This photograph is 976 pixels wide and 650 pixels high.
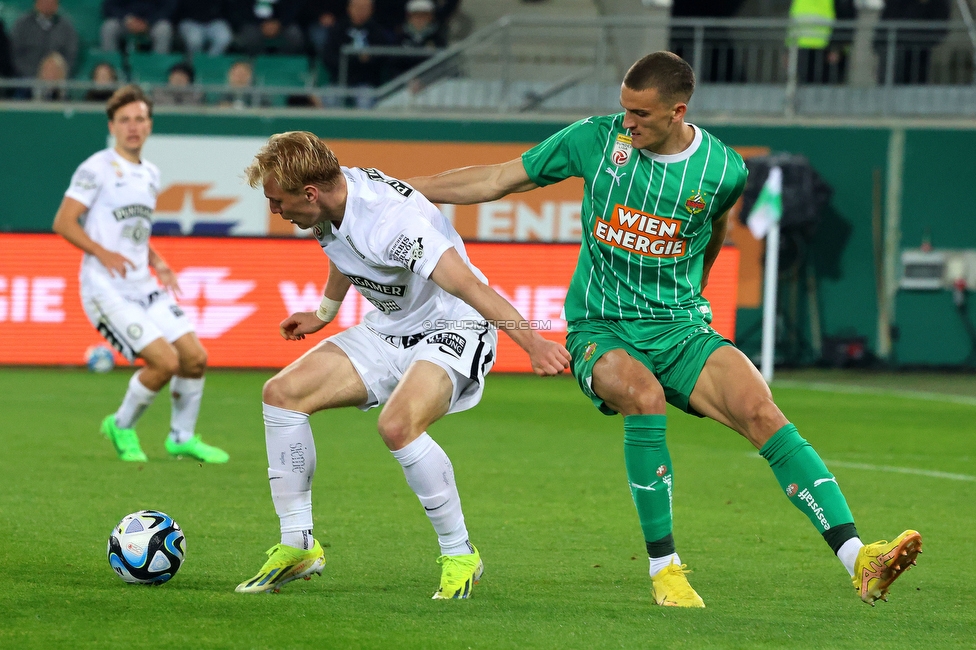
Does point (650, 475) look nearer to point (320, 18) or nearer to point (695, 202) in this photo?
point (695, 202)

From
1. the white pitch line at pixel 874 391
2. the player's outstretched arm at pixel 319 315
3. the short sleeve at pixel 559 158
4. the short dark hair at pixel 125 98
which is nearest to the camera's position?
the short sleeve at pixel 559 158

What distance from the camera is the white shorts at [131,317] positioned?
8.70m

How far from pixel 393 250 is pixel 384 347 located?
0.59m

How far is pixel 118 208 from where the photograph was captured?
8.96 meters

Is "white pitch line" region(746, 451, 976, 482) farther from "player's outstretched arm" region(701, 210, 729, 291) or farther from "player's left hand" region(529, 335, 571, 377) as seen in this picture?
"player's left hand" region(529, 335, 571, 377)

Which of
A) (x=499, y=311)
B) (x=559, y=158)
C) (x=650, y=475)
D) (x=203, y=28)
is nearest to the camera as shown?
(x=499, y=311)

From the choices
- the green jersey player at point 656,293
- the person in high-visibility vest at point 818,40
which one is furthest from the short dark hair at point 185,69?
the green jersey player at point 656,293

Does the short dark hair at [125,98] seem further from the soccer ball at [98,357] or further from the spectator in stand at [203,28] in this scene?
the spectator in stand at [203,28]

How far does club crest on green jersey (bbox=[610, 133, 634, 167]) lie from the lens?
5.06 m

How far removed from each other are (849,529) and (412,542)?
2196 mm

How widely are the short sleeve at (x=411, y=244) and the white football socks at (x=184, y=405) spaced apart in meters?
4.26

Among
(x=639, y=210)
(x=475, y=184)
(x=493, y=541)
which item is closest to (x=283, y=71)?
(x=493, y=541)

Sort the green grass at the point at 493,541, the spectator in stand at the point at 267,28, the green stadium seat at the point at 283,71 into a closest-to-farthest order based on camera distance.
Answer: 1. the green grass at the point at 493,541
2. the green stadium seat at the point at 283,71
3. the spectator in stand at the point at 267,28

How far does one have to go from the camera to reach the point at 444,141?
18062 millimetres
